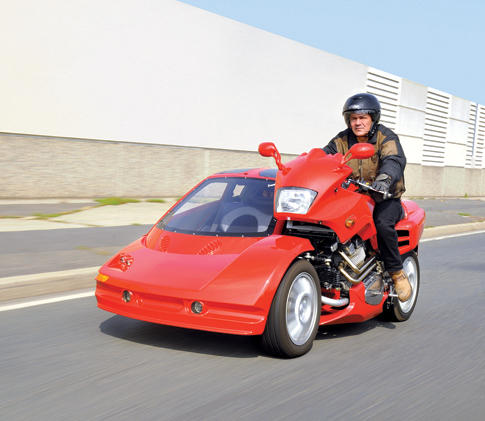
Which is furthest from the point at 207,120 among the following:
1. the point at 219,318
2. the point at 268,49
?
the point at 219,318

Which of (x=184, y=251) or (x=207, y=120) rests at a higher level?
(x=207, y=120)

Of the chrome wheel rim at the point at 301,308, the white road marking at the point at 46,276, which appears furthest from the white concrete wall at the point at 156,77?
the chrome wheel rim at the point at 301,308

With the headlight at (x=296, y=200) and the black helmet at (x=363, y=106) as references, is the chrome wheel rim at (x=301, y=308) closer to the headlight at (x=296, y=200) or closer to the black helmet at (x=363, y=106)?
the headlight at (x=296, y=200)

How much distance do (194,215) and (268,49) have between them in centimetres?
1983

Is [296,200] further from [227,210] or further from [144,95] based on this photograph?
[144,95]

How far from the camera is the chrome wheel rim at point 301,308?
4.54m

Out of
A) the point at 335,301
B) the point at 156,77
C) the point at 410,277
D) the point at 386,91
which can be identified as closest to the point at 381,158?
the point at 335,301

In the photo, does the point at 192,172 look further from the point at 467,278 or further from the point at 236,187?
the point at 236,187

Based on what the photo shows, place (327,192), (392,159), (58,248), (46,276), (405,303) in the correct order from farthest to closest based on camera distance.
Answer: (58,248) < (46,276) < (405,303) < (392,159) < (327,192)

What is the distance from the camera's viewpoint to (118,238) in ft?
32.0

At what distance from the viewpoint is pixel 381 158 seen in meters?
5.48

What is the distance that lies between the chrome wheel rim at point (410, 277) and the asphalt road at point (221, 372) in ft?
0.54

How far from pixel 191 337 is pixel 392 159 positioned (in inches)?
82.5

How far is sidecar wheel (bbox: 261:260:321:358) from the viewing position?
438cm
